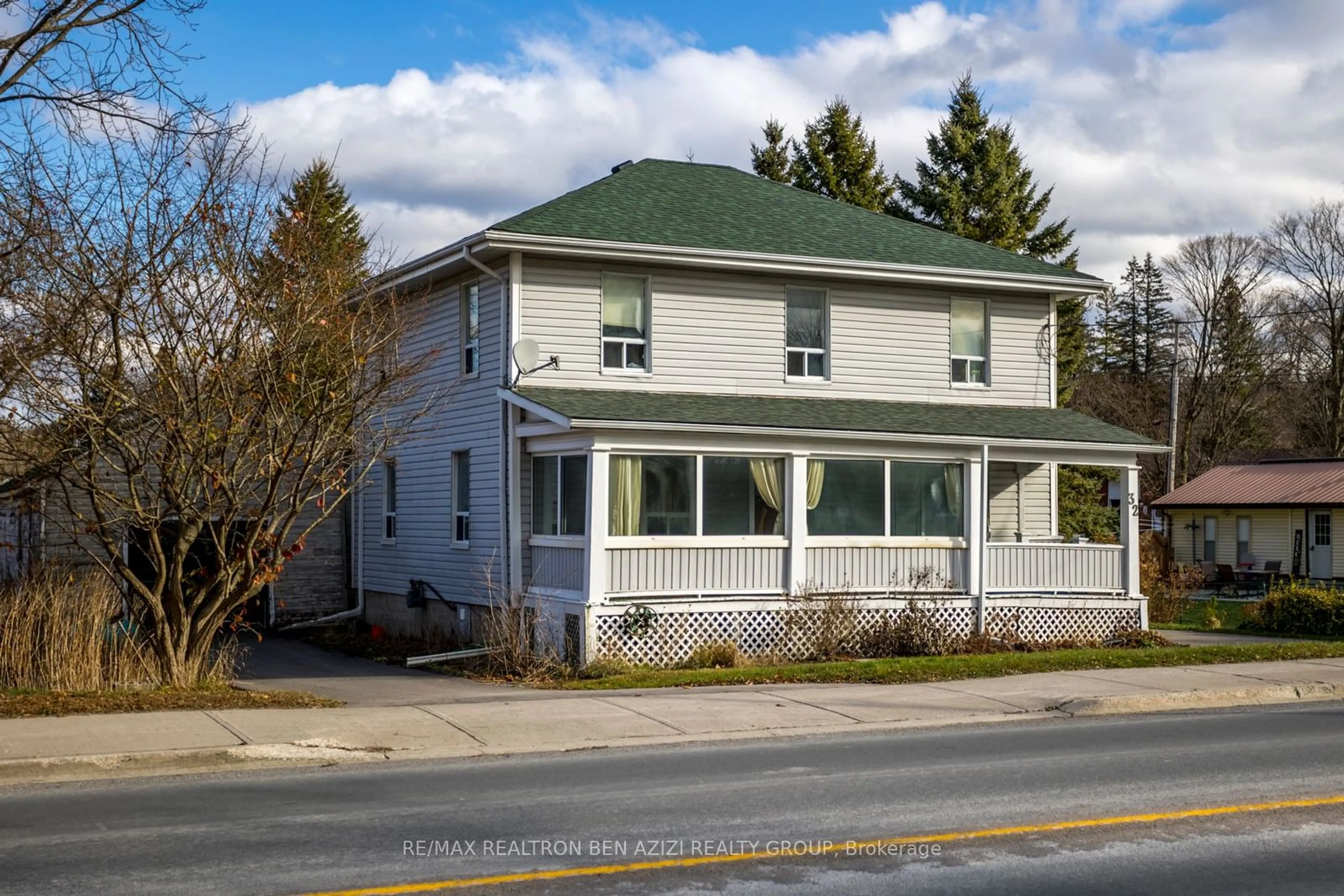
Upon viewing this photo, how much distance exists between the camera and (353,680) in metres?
18.7

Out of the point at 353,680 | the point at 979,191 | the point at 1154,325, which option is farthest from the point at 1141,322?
the point at 353,680

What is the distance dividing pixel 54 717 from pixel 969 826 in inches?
344

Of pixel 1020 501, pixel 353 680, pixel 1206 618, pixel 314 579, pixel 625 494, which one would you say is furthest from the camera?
pixel 1206 618

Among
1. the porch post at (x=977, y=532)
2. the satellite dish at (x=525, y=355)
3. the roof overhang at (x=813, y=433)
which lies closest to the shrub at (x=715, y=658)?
the roof overhang at (x=813, y=433)

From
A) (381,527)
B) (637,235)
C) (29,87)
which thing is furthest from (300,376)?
(381,527)

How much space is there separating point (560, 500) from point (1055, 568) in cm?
848

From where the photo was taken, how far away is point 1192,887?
23.8 ft

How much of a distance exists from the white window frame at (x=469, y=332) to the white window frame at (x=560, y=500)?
2.24m

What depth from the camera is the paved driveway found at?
16172mm

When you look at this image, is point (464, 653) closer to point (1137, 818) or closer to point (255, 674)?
point (255, 674)

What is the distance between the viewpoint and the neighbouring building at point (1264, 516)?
42594 millimetres

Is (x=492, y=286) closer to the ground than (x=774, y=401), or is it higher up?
higher up

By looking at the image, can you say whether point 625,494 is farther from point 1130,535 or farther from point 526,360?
point 1130,535

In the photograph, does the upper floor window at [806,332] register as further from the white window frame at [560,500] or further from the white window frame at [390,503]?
the white window frame at [390,503]
